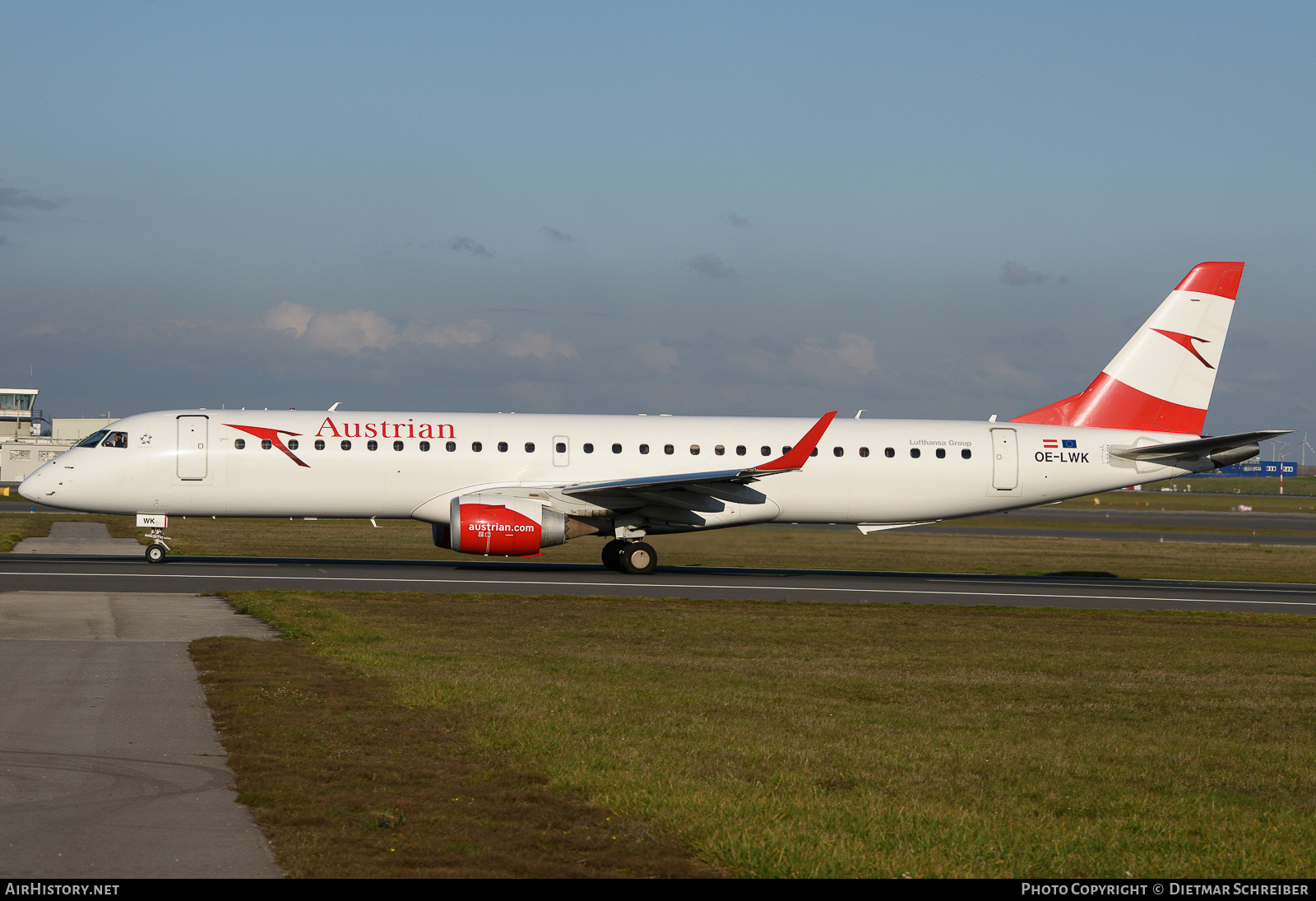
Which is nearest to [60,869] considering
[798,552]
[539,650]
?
[539,650]

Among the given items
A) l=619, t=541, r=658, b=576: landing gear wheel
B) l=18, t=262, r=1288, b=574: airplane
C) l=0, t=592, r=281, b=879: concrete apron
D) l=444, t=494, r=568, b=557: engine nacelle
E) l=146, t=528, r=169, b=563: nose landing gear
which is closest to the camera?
l=0, t=592, r=281, b=879: concrete apron

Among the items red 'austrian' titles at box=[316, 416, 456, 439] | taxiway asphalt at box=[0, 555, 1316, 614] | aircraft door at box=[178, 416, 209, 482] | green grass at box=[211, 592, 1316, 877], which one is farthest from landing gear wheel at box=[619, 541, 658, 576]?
aircraft door at box=[178, 416, 209, 482]

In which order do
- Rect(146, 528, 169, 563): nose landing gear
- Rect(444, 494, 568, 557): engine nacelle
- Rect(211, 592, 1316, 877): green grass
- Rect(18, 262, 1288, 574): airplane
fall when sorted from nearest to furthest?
Rect(211, 592, 1316, 877): green grass < Rect(444, 494, 568, 557): engine nacelle < Rect(146, 528, 169, 563): nose landing gear < Rect(18, 262, 1288, 574): airplane

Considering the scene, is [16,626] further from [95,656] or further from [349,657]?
[349,657]

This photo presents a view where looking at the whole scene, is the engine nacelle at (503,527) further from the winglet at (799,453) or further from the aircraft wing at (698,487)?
the winglet at (799,453)

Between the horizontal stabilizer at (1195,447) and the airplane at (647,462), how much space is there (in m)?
0.06

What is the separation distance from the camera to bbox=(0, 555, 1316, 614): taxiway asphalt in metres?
24.5

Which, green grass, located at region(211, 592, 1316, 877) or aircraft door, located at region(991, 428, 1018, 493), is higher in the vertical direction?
aircraft door, located at region(991, 428, 1018, 493)

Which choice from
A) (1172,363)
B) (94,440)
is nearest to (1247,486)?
(1172,363)

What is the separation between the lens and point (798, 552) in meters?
38.8

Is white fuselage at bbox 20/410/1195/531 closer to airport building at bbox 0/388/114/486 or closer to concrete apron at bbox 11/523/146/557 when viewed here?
concrete apron at bbox 11/523/146/557

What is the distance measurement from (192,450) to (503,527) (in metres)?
A: 8.36

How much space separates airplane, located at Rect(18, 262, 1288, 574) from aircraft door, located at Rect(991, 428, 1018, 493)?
0.15ft

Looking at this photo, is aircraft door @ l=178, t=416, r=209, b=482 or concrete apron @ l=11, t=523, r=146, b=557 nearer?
aircraft door @ l=178, t=416, r=209, b=482
